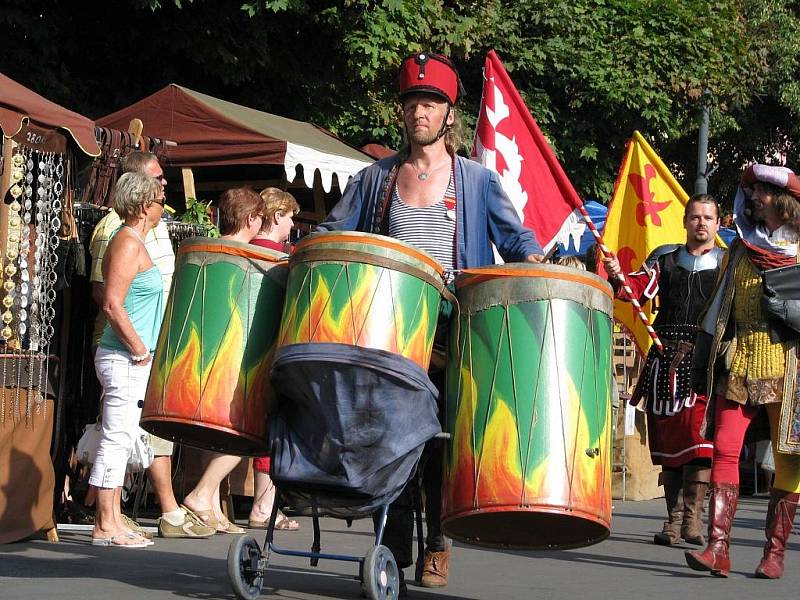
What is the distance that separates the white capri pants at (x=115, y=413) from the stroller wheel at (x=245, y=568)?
2.15 meters

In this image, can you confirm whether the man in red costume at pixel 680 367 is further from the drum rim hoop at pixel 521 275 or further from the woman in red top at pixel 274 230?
the drum rim hoop at pixel 521 275

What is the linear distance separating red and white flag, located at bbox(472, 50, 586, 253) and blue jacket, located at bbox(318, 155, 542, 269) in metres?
2.46

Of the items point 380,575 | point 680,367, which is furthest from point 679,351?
point 380,575

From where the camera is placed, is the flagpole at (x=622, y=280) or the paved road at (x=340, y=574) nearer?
the paved road at (x=340, y=574)

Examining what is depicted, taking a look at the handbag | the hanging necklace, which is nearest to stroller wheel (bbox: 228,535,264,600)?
the hanging necklace

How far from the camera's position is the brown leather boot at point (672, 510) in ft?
29.8

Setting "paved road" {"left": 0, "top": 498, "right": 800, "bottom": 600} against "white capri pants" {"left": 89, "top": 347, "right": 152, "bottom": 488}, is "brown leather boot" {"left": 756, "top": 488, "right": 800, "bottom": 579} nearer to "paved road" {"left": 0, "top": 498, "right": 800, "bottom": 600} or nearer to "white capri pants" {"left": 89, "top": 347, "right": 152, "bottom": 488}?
"paved road" {"left": 0, "top": 498, "right": 800, "bottom": 600}

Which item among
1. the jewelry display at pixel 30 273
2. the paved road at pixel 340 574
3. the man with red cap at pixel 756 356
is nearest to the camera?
the paved road at pixel 340 574

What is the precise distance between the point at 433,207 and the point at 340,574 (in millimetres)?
1863

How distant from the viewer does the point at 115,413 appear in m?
7.65

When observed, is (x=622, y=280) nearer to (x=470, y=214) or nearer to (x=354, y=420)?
(x=470, y=214)

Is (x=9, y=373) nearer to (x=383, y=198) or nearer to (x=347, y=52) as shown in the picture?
(x=383, y=198)

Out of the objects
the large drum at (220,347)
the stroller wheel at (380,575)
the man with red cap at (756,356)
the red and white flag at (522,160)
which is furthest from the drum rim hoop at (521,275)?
the red and white flag at (522,160)

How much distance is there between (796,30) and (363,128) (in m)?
14.3
